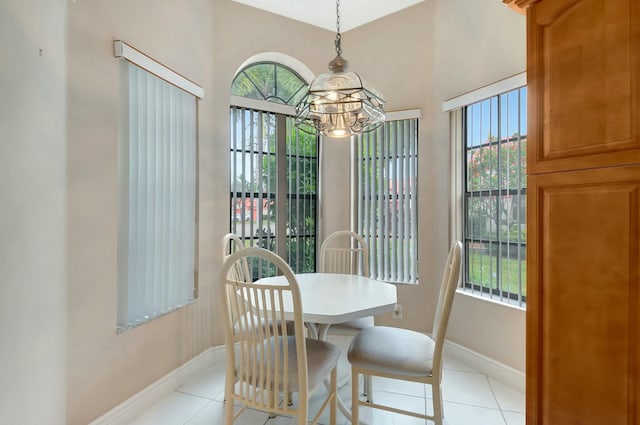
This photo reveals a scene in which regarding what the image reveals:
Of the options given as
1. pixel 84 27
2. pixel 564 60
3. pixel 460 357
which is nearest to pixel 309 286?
pixel 460 357

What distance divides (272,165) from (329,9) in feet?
4.99

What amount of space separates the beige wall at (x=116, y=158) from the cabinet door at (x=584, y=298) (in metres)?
1.21

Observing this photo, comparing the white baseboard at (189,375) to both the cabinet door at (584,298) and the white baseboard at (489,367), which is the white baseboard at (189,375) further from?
the cabinet door at (584,298)

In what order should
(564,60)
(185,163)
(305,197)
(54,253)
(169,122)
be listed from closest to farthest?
(564,60)
(54,253)
(169,122)
(185,163)
(305,197)

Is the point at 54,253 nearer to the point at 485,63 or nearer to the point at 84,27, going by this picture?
the point at 84,27

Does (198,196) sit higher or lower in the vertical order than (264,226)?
higher

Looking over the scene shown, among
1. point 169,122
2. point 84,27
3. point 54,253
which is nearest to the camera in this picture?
point 54,253

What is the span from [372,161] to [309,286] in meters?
1.64

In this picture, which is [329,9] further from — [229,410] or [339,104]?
[229,410]

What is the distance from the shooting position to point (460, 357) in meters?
2.76

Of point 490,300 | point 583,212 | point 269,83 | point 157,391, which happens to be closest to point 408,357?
point 583,212

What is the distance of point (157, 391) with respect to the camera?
2170 mm

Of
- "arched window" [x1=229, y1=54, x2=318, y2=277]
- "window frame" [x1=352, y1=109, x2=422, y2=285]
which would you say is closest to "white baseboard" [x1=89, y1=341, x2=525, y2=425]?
"window frame" [x1=352, y1=109, x2=422, y2=285]

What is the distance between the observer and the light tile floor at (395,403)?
197cm
